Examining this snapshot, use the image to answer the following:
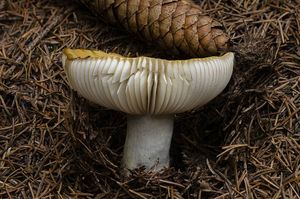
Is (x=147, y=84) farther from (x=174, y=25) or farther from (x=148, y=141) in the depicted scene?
(x=174, y=25)

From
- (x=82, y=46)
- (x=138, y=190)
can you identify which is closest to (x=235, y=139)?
(x=138, y=190)

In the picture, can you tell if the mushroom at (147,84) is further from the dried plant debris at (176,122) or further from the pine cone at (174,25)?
the pine cone at (174,25)

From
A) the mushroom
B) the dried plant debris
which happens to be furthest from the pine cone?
the mushroom

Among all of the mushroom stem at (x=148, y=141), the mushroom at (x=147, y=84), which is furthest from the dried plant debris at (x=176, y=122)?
the mushroom at (x=147, y=84)

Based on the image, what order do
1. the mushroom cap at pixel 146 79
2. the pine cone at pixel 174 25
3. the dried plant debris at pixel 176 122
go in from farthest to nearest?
the pine cone at pixel 174 25 → the dried plant debris at pixel 176 122 → the mushroom cap at pixel 146 79

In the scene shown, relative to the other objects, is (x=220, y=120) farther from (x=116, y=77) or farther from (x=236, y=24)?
(x=116, y=77)

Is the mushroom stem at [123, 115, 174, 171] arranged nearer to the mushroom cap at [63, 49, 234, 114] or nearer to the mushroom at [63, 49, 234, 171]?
the mushroom at [63, 49, 234, 171]
